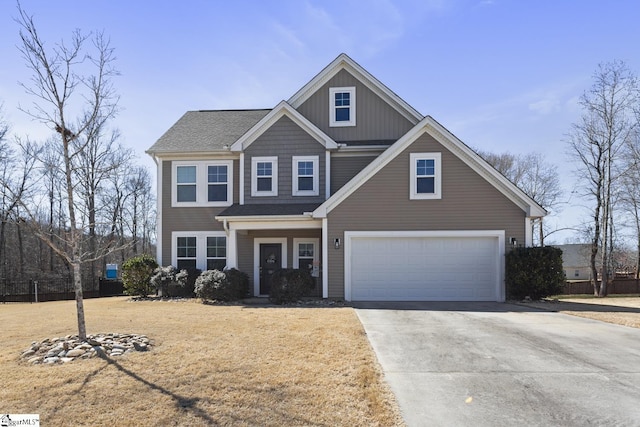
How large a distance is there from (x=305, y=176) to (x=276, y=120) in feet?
7.80

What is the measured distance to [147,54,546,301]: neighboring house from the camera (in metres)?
13.6

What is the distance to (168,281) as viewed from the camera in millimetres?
15070

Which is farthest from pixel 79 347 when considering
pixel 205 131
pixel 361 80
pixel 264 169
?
pixel 361 80

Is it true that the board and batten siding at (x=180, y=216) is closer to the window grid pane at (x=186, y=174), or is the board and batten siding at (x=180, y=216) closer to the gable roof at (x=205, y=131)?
the window grid pane at (x=186, y=174)

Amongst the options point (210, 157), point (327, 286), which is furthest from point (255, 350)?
point (210, 157)

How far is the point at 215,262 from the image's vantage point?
1605cm

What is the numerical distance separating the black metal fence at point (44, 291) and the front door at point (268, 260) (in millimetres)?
9766

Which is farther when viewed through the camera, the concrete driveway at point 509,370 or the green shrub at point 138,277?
the green shrub at point 138,277

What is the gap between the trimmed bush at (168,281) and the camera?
15.0m

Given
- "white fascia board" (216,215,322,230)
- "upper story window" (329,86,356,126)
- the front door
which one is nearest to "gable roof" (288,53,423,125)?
"upper story window" (329,86,356,126)

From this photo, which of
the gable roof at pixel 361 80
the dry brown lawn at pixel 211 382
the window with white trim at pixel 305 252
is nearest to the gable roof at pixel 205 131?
the gable roof at pixel 361 80

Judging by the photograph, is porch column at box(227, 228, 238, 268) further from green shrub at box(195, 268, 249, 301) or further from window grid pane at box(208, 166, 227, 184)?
window grid pane at box(208, 166, 227, 184)

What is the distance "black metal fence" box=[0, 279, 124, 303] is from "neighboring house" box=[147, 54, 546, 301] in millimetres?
6905

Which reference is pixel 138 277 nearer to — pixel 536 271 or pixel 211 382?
pixel 211 382
